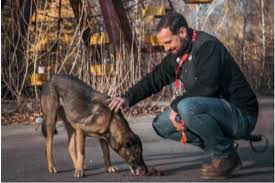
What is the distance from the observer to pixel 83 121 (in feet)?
19.1

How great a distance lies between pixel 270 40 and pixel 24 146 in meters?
17.9

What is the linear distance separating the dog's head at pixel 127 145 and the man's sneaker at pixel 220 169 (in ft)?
1.80

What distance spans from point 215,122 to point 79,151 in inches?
49.5

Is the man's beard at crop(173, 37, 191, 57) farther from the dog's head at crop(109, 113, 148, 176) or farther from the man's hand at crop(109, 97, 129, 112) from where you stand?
the dog's head at crop(109, 113, 148, 176)

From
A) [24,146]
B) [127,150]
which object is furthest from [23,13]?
[127,150]

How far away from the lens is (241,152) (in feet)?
23.1

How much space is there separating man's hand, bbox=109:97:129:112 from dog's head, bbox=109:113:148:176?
0.34ft

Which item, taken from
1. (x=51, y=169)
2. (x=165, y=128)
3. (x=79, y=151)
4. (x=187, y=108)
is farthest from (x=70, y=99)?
(x=187, y=108)

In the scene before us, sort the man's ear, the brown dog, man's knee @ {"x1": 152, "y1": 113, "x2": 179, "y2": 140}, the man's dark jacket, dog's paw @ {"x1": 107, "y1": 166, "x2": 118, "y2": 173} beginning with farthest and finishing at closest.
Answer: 1. dog's paw @ {"x1": 107, "y1": 166, "x2": 118, "y2": 173}
2. man's knee @ {"x1": 152, "y1": 113, "x2": 179, "y2": 140}
3. the brown dog
4. the man's ear
5. the man's dark jacket

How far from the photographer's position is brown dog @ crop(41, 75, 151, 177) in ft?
18.8

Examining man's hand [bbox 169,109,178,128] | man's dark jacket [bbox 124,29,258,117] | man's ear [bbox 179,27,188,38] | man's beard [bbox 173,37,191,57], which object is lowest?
man's hand [bbox 169,109,178,128]

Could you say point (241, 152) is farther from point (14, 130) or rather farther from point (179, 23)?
point (14, 130)

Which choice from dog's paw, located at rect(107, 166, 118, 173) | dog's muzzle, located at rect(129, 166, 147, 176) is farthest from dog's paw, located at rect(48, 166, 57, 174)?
dog's muzzle, located at rect(129, 166, 147, 176)

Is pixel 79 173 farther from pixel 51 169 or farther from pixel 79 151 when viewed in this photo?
pixel 51 169
